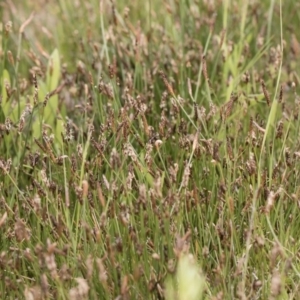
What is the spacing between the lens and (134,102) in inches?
92.6

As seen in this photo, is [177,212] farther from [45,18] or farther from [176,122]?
[45,18]

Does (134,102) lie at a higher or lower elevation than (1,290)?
higher

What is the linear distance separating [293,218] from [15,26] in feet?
7.92

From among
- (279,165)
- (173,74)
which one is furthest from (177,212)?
(173,74)

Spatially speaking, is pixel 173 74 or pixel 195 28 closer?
pixel 173 74

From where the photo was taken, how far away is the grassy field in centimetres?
188

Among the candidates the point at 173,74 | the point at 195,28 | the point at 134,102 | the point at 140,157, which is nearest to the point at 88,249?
the point at 140,157

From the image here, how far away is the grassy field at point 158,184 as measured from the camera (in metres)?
1.88

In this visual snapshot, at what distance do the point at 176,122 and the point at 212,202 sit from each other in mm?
398

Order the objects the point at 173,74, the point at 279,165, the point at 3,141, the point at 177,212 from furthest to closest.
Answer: the point at 173,74 < the point at 3,141 < the point at 279,165 < the point at 177,212

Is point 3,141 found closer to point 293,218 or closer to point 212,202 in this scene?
point 212,202

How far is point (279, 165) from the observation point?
243 cm

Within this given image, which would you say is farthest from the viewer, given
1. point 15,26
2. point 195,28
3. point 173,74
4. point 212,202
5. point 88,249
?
point 15,26

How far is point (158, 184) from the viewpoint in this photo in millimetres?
1813
